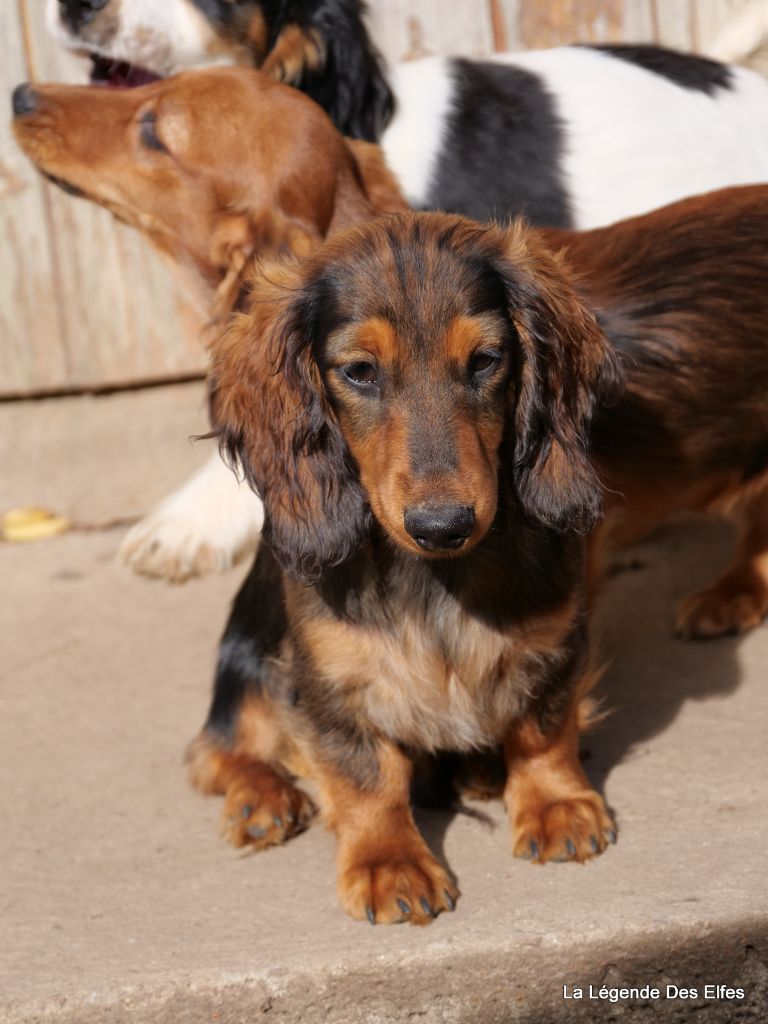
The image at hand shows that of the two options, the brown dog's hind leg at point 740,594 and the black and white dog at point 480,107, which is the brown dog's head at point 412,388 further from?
the black and white dog at point 480,107

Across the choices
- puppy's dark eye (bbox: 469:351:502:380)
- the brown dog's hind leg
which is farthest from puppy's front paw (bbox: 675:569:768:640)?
puppy's dark eye (bbox: 469:351:502:380)

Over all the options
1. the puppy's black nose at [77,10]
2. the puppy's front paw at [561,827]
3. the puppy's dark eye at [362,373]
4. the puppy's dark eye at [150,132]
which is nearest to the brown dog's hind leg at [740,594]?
the puppy's front paw at [561,827]

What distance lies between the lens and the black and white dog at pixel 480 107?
4059mm

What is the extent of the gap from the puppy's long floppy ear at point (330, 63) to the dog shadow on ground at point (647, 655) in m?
1.55

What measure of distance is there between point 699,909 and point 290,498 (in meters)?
1.01

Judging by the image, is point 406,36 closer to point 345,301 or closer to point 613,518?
point 613,518

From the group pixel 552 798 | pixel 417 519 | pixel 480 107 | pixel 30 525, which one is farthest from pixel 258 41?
pixel 552 798

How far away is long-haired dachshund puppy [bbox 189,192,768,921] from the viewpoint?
2346mm

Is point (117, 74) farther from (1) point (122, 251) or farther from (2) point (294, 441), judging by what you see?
(2) point (294, 441)

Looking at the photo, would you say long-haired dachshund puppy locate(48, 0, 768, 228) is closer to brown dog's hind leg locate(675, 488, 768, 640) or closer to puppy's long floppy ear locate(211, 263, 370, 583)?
brown dog's hind leg locate(675, 488, 768, 640)

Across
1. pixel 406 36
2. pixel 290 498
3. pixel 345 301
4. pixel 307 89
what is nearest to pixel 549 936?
pixel 290 498

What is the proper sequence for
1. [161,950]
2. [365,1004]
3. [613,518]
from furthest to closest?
[613,518], [161,950], [365,1004]

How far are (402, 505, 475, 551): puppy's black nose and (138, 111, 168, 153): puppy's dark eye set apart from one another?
1.75m

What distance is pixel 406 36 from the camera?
A: 15.8ft
